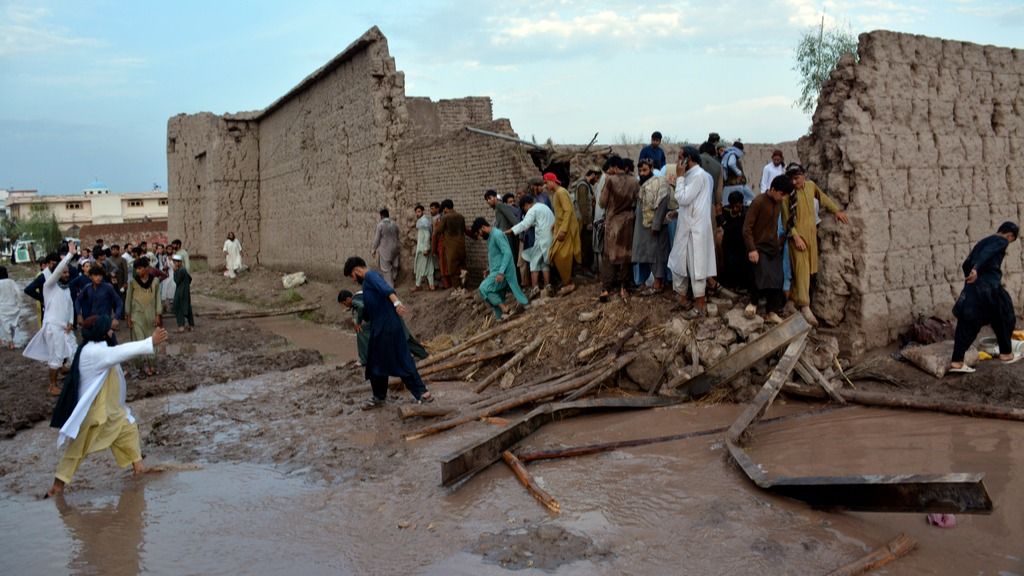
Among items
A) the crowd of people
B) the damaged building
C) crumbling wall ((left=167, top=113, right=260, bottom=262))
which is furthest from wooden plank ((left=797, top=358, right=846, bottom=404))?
crumbling wall ((left=167, top=113, right=260, bottom=262))

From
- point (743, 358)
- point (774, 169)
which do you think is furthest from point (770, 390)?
point (774, 169)

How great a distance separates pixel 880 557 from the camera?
4031 millimetres

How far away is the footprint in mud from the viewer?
14.0 ft

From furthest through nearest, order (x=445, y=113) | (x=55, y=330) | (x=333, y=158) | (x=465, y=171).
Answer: (x=445, y=113)
(x=333, y=158)
(x=465, y=171)
(x=55, y=330)

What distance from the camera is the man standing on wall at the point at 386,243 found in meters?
13.4

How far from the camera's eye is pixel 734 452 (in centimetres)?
551

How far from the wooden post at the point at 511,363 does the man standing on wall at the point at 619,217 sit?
0.99 meters

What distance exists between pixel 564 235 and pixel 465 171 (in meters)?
3.10

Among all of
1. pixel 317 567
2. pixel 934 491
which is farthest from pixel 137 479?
pixel 934 491

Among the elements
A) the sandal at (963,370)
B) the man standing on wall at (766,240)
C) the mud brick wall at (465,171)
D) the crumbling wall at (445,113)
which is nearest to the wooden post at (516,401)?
the man standing on wall at (766,240)

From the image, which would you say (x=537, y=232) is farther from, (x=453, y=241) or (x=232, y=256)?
A: (x=232, y=256)

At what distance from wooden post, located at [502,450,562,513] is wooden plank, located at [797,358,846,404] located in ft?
9.84

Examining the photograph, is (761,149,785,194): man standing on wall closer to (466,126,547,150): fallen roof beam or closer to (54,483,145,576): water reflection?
(466,126,547,150): fallen roof beam

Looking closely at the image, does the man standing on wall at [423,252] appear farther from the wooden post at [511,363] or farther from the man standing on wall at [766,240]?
the man standing on wall at [766,240]
